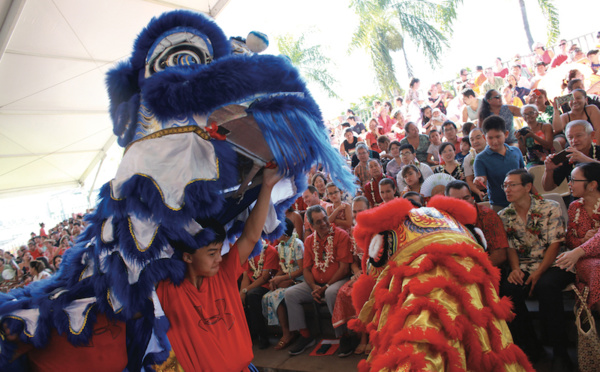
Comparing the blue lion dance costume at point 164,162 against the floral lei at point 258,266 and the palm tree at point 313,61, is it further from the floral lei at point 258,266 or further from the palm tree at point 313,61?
→ the palm tree at point 313,61

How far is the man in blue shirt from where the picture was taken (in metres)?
4.50

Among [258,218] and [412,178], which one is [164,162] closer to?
[258,218]

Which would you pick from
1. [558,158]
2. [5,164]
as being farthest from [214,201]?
[5,164]

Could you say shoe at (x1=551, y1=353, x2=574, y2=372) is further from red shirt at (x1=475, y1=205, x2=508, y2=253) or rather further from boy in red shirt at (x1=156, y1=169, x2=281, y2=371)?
boy in red shirt at (x1=156, y1=169, x2=281, y2=371)

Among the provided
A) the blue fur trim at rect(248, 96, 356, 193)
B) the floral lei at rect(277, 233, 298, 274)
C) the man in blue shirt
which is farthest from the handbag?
the floral lei at rect(277, 233, 298, 274)

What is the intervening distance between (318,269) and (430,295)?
3.36 metres

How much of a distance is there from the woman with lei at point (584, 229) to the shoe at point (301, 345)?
2.83 metres

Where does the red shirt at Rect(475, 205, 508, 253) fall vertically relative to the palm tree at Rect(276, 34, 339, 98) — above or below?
below

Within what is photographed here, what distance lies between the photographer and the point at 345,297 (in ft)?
14.9

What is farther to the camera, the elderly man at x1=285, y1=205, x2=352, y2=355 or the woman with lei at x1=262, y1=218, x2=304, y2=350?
the woman with lei at x1=262, y1=218, x2=304, y2=350

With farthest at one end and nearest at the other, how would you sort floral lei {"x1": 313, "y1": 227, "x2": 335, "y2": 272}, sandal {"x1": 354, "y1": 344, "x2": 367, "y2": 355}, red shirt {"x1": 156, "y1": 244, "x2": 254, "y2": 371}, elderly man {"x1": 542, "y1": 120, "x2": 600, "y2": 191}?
floral lei {"x1": 313, "y1": 227, "x2": 335, "y2": 272} → sandal {"x1": 354, "y1": 344, "x2": 367, "y2": 355} → elderly man {"x1": 542, "y1": 120, "x2": 600, "y2": 191} → red shirt {"x1": 156, "y1": 244, "x2": 254, "y2": 371}

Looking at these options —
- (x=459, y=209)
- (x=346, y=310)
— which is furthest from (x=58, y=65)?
(x=459, y=209)

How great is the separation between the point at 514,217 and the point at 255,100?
299 cm

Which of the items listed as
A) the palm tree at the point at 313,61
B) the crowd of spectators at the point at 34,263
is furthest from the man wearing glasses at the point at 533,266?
the palm tree at the point at 313,61
